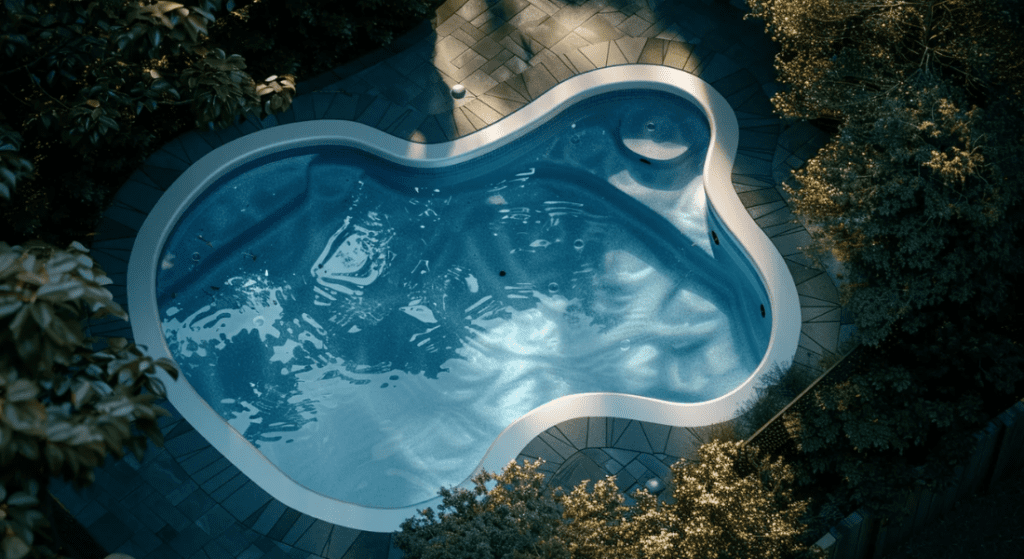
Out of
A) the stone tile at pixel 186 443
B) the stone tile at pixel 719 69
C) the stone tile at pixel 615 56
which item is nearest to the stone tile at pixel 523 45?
the stone tile at pixel 615 56

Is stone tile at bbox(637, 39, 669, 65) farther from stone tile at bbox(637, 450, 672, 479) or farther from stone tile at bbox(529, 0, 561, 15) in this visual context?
stone tile at bbox(637, 450, 672, 479)

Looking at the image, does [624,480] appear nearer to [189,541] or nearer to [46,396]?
[189,541]

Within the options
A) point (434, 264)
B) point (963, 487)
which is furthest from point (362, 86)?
point (963, 487)

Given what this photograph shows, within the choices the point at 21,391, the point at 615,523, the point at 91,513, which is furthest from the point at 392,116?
the point at 21,391

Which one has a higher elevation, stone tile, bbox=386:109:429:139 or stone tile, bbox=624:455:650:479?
stone tile, bbox=386:109:429:139

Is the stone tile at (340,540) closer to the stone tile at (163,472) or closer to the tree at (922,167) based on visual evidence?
the stone tile at (163,472)

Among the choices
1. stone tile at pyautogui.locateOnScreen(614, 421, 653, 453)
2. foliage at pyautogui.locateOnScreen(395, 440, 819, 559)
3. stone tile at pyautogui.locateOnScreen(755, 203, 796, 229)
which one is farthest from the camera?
stone tile at pyautogui.locateOnScreen(755, 203, 796, 229)

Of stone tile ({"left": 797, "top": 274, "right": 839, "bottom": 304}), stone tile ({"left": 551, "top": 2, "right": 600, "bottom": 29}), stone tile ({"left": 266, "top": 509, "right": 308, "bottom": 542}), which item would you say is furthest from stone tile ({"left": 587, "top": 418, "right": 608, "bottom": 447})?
stone tile ({"left": 551, "top": 2, "right": 600, "bottom": 29})

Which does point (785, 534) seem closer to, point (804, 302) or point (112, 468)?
point (804, 302)
